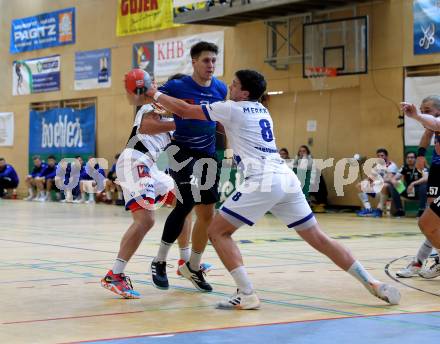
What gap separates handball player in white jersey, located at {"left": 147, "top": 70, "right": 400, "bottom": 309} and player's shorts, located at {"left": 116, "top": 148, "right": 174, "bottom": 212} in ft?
3.12

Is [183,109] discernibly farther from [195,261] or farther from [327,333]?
[327,333]

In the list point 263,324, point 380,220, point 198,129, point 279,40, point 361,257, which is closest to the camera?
point 263,324

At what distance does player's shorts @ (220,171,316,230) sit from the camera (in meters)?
6.22

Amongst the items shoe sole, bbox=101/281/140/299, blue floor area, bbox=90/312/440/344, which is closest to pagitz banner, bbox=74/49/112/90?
shoe sole, bbox=101/281/140/299

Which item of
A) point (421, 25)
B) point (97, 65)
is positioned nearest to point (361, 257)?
point (421, 25)

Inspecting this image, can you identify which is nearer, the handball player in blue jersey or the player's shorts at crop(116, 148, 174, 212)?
the player's shorts at crop(116, 148, 174, 212)

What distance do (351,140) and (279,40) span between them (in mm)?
3646

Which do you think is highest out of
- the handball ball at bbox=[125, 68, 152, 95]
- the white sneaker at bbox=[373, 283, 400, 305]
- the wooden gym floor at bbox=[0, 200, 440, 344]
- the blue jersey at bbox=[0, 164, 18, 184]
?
the handball ball at bbox=[125, 68, 152, 95]

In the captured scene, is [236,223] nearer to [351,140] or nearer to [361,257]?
[361,257]

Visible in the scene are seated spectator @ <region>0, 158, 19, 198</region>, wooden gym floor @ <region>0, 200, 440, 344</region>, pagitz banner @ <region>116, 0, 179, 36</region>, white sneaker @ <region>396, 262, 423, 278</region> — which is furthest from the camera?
seated spectator @ <region>0, 158, 19, 198</region>

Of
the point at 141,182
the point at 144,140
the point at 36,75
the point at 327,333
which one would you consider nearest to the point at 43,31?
the point at 36,75

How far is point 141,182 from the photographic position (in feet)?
23.7

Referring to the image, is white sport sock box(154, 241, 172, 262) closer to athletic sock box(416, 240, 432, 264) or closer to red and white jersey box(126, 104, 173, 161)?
red and white jersey box(126, 104, 173, 161)

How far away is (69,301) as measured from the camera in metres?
6.57
